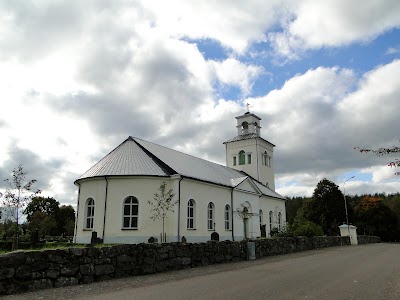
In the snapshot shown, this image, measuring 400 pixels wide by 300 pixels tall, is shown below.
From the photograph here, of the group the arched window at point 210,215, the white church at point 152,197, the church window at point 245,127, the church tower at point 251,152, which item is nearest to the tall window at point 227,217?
the white church at point 152,197

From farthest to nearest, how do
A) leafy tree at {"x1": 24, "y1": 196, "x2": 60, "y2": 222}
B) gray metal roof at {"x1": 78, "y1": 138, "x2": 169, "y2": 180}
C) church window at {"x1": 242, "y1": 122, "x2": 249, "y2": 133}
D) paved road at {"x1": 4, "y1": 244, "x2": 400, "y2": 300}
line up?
leafy tree at {"x1": 24, "y1": 196, "x2": 60, "y2": 222}, church window at {"x1": 242, "y1": 122, "x2": 249, "y2": 133}, gray metal roof at {"x1": 78, "y1": 138, "x2": 169, "y2": 180}, paved road at {"x1": 4, "y1": 244, "x2": 400, "y2": 300}

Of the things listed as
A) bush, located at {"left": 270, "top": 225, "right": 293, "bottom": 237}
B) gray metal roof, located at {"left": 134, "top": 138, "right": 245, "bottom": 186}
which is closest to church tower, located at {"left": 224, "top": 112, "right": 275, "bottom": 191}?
gray metal roof, located at {"left": 134, "top": 138, "right": 245, "bottom": 186}

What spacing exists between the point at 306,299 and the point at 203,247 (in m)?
7.09

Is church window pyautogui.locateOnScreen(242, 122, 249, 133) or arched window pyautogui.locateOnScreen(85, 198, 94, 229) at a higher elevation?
church window pyautogui.locateOnScreen(242, 122, 249, 133)

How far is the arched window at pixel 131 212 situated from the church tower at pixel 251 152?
20.6m

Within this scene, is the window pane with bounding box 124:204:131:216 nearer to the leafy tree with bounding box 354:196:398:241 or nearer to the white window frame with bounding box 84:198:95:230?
the white window frame with bounding box 84:198:95:230

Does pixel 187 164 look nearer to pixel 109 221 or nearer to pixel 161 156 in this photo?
pixel 161 156

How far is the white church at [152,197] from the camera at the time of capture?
23766 mm

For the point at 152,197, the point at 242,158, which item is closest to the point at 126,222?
the point at 152,197

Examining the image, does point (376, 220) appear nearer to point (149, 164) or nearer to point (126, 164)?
point (149, 164)

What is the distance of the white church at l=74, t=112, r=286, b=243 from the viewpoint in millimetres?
23766

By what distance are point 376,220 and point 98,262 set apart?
6660cm

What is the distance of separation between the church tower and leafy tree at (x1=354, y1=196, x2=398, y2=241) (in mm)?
31679

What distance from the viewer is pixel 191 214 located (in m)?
26.7
